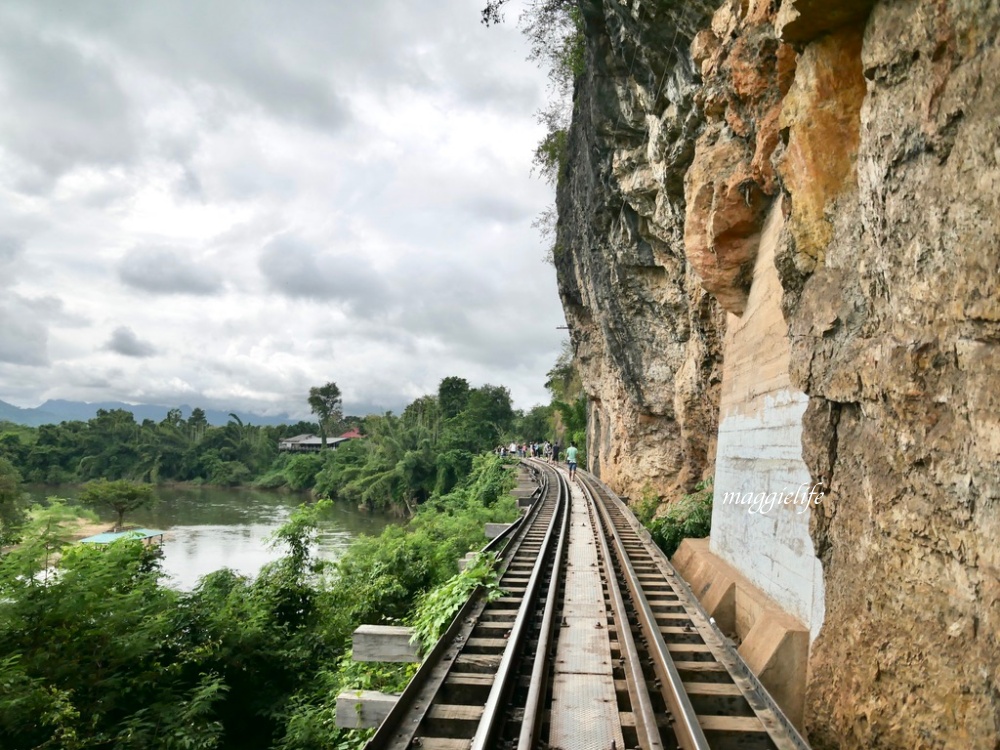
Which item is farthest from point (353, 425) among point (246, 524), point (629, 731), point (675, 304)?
point (629, 731)

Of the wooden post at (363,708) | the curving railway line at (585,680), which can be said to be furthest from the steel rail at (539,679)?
the wooden post at (363,708)

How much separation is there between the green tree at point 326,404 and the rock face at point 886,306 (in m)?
100

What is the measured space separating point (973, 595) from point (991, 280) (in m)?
1.69

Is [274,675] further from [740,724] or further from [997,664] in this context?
[997,664]

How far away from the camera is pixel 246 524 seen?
4672 cm

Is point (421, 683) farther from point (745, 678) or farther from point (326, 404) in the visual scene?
point (326, 404)

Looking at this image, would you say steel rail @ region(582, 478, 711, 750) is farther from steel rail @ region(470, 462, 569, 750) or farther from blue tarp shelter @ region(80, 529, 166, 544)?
blue tarp shelter @ region(80, 529, 166, 544)

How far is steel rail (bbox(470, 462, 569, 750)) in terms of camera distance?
150 inches

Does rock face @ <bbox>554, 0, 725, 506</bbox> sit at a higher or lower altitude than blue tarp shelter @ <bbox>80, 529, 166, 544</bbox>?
higher

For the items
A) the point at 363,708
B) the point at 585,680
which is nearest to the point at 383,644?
the point at 363,708

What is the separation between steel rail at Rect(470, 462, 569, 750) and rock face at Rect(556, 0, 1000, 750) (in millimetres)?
2558

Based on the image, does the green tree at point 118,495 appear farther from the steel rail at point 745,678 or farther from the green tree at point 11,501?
the steel rail at point 745,678

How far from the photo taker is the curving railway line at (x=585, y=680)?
399 cm

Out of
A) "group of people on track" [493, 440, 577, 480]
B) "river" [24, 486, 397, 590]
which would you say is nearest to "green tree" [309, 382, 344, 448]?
"river" [24, 486, 397, 590]
